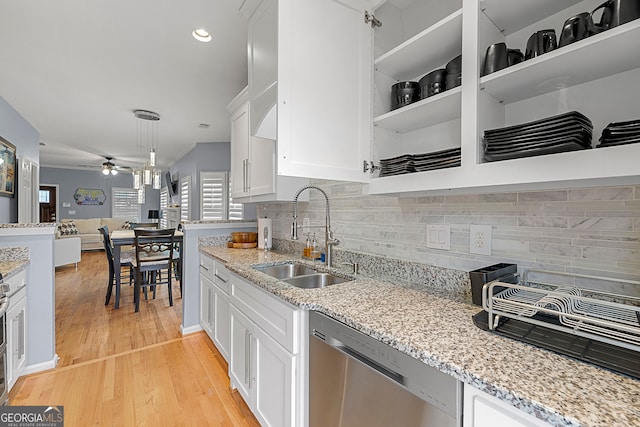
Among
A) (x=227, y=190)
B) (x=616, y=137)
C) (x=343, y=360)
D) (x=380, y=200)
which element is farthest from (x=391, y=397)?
(x=227, y=190)

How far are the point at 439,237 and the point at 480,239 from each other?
18cm

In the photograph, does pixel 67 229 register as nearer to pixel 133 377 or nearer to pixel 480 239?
pixel 133 377

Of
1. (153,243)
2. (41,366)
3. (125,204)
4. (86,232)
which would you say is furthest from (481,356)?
(125,204)

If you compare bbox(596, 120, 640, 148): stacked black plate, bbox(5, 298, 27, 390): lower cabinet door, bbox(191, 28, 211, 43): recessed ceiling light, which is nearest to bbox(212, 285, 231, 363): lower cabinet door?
bbox(5, 298, 27, 390): lower cabinet door

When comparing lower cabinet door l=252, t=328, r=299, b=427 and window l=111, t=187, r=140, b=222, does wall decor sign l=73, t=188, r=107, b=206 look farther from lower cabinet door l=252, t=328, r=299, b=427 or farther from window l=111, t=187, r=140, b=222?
lower cabinet door l=252, t=328, r=299, b=427

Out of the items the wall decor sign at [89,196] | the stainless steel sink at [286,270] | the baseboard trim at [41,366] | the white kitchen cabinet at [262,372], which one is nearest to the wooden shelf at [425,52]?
the stainless steel sink at [286,270]

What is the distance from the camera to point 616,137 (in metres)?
0.76

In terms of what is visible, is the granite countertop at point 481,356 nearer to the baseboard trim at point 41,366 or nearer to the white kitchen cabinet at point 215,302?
the white kitchen cabinet at point 215,302

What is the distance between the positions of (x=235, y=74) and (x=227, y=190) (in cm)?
323

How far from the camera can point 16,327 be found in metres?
1.99

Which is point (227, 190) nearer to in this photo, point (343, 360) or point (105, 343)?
point (105, 343)

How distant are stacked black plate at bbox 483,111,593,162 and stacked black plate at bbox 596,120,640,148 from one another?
0.19 feet

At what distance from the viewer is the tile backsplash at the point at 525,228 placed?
0.93 meters

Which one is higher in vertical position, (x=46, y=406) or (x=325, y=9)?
(x=325, y=9)
